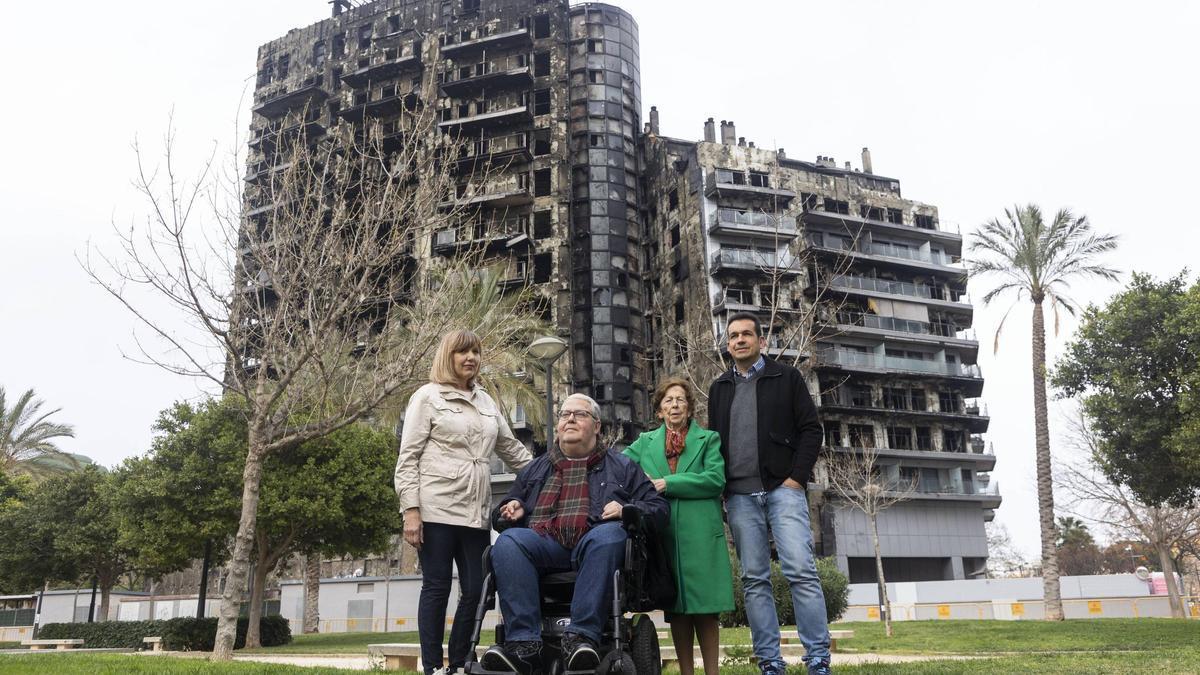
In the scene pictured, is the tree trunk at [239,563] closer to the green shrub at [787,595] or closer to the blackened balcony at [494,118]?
the green shrub at [787,595]

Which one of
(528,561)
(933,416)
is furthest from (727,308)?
(528,561)

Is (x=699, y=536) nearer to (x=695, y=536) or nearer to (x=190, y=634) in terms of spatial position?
(x=695, y=536)

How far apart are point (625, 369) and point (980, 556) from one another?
2584 centimetres

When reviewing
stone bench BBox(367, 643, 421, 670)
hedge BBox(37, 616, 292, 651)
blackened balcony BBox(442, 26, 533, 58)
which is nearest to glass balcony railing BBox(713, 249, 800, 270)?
blackened balcony BBox(442, 26, 533, 58)

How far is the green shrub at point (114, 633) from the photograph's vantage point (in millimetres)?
23266

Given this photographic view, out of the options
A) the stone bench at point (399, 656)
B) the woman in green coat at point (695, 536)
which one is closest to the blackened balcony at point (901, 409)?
the stone bench at point (399, 656)

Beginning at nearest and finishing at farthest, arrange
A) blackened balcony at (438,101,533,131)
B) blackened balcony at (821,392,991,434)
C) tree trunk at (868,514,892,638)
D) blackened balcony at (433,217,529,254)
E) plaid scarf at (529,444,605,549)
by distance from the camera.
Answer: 1. plaid scarf at (529,444,605,549)
2. tree trunk at (868,514,892,638)
3. blackened balcony at (433,217,529,254)
4. blackened balcony at (821,392,991,434)
5. blackened balcony at (438,101,533,131)

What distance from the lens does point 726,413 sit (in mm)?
5863

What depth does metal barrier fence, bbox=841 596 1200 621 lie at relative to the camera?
107 feet

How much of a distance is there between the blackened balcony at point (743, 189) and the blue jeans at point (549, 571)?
2045 inches

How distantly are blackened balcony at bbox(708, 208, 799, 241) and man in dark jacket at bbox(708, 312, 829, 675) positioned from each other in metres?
49.3

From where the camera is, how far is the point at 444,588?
17.7 feet

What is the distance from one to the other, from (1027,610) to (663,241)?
106 feet

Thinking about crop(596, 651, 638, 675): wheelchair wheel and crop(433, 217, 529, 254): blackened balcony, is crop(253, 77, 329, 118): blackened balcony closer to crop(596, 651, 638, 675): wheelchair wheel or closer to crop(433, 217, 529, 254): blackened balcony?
crop(433, 217, 529, 254): blackened balcony
